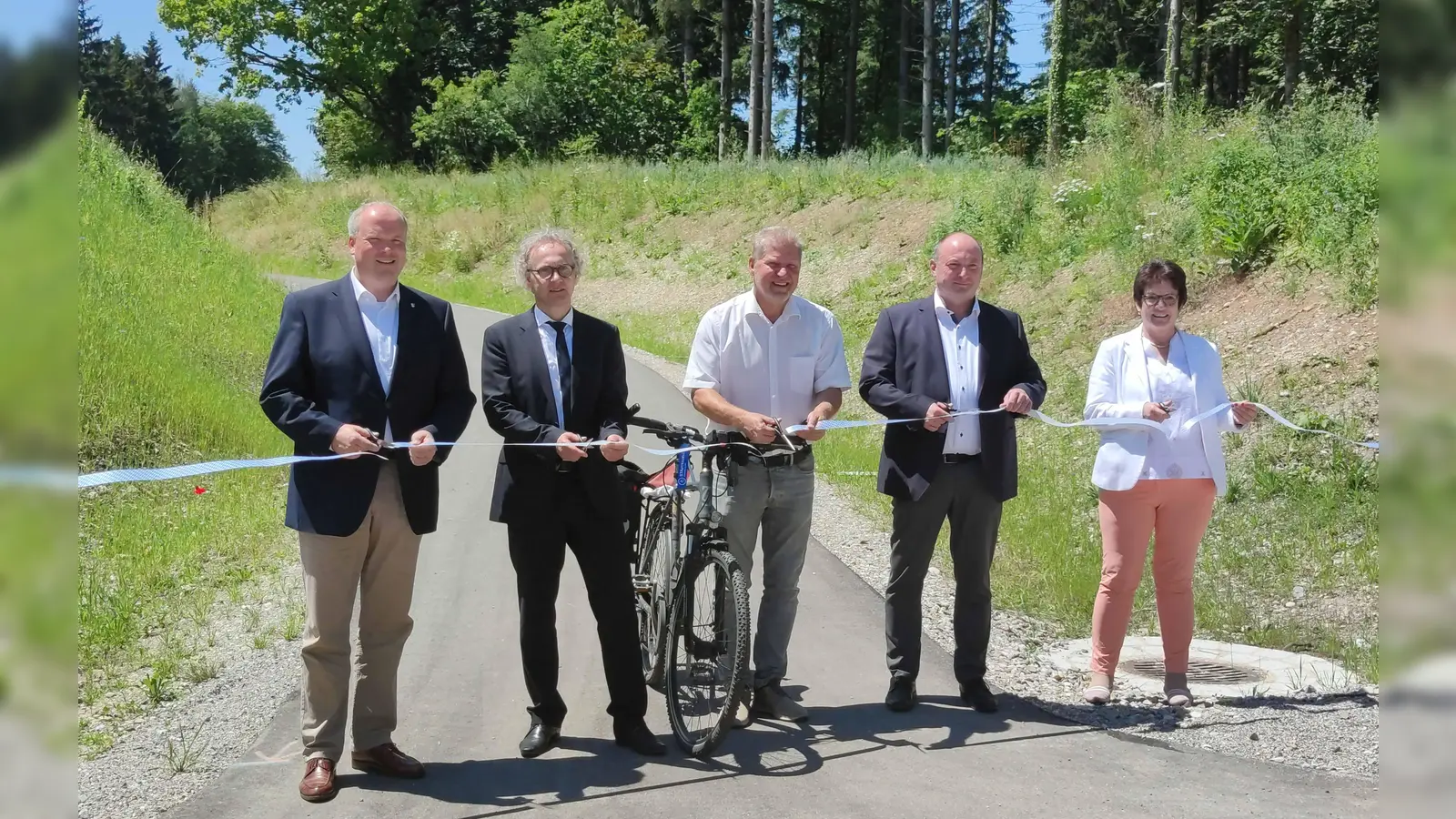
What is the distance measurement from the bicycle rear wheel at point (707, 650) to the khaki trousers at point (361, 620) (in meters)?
1.30

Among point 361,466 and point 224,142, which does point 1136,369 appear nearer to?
point 361,466

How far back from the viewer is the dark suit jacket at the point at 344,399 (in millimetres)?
5348

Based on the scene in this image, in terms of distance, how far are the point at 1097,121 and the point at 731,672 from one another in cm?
2026

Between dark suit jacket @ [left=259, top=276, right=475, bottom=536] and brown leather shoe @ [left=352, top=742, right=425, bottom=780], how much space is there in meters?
0.97

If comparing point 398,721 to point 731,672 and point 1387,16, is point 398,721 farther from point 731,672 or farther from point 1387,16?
point 1387,16

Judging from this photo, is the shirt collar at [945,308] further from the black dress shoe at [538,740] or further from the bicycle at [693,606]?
the black dress shoe at [538,740]

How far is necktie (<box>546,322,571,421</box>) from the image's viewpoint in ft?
19.6

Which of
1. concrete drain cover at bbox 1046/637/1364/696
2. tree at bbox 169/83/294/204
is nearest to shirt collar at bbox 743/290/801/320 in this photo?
concrete drain cover at bbox 1046/637/1364/696

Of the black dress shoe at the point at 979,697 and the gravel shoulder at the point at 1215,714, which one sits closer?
the gravel shoulder at the point at 1215,714

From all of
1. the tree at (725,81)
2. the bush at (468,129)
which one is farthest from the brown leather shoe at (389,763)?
the bush at (468,129)

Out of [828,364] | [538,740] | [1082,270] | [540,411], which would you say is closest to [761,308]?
[828,364]

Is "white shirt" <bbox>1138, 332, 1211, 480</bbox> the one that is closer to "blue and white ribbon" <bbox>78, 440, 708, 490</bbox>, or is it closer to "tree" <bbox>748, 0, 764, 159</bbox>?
"blue and white ribbon" <bbox>78, 440, 708, 490</bbox>

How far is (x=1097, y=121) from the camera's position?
23.8m

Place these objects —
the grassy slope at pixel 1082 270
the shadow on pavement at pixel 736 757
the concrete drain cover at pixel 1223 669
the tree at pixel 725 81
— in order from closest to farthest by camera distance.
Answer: the shadow on pavement at pixel 736 757 → the concrete drain cover at pixel 1223 669 → the grassy slope at pixel 1082 270 → the tree at pixel 725 81
